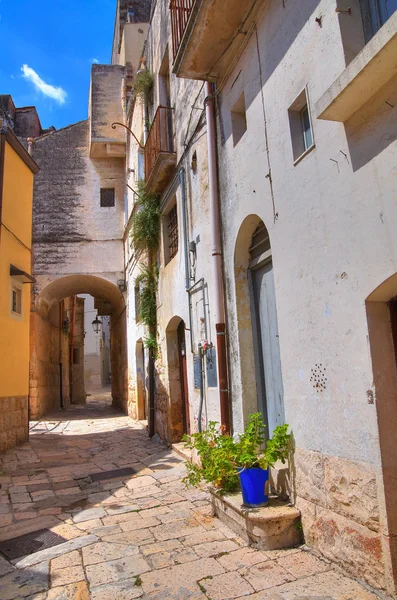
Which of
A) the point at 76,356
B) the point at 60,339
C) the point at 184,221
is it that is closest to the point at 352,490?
the point at 184,221

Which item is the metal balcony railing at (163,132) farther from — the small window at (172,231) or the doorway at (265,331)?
the doorway at (265,331)

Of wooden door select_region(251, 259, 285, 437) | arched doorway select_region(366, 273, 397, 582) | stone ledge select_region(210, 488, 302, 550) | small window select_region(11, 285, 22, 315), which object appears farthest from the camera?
small window select_region(11, 285, 22, 315)

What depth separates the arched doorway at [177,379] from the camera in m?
8.42

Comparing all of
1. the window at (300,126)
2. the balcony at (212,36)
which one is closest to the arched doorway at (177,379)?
the balcony at (212,36)

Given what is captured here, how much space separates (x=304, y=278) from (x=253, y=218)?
143cm

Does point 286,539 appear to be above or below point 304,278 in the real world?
below

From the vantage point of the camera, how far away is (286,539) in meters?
3.69

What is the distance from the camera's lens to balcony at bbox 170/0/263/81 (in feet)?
16.0

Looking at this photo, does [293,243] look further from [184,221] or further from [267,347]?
[184,221]

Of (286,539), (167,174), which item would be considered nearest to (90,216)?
(167,174)

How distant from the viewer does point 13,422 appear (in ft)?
30.7

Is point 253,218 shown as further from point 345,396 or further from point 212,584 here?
point 212,584

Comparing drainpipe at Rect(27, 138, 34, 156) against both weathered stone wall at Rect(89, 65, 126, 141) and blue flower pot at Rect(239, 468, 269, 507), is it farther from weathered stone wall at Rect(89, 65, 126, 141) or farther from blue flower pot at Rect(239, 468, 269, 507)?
blue flower pot at Rect(239, 468, 269, 507)

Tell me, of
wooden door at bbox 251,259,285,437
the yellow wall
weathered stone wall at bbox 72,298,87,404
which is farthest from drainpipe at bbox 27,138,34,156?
wooden door at bbox 251,259,285,437
